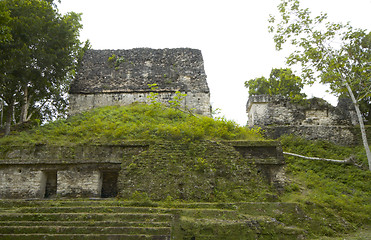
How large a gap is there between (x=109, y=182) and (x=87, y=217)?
85.2 inches

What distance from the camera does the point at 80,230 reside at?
261 inches

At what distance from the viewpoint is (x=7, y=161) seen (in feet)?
29.2

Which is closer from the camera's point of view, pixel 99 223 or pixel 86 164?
pixel 99 223

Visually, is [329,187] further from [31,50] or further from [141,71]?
[31,50]

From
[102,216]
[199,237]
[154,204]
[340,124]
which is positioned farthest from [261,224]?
[340,124]

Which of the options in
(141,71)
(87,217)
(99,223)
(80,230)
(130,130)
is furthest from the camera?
(141,71)

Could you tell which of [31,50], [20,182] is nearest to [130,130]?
[20,182]

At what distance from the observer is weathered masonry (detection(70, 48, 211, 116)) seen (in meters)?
13.9

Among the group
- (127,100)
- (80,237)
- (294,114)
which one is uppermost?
(127,100)

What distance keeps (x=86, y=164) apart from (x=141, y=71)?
7.28 meters

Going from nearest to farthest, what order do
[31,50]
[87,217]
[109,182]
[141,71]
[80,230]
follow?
[80,230] → [87,217] → [109,182] → [31,50] → [141,71]

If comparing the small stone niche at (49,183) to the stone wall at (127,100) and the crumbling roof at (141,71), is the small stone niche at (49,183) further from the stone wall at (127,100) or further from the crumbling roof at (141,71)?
the crumbling roof at (141,71)

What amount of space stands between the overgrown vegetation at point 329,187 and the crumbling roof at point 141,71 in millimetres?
5410

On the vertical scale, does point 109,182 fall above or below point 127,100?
below
